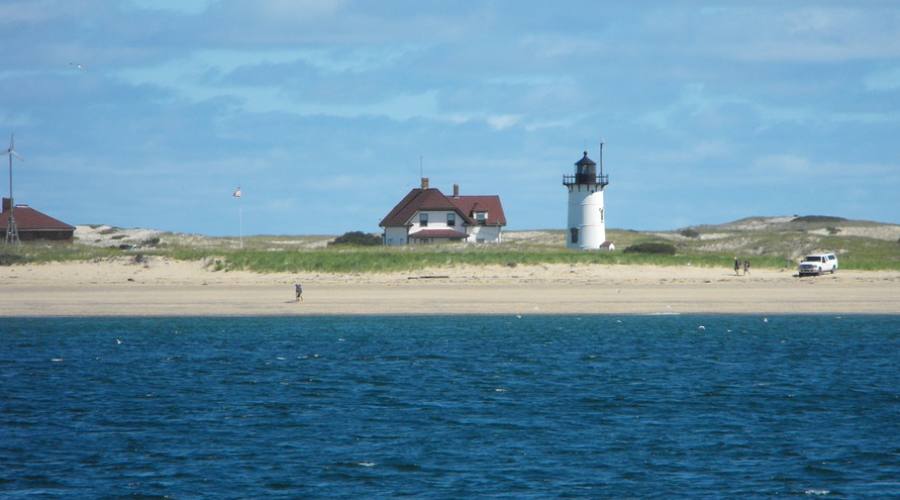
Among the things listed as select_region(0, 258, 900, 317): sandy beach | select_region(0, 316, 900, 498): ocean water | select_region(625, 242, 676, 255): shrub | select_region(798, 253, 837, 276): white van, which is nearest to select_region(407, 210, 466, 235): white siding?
select_region(625, 242, 676, 255): shrub

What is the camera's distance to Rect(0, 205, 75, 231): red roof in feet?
260

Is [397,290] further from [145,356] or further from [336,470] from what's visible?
[336,470]

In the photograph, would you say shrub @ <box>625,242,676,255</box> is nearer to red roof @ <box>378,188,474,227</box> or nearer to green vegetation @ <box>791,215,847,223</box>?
red roof @ <box>378,188,474,227</box>

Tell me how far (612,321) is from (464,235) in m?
33.3

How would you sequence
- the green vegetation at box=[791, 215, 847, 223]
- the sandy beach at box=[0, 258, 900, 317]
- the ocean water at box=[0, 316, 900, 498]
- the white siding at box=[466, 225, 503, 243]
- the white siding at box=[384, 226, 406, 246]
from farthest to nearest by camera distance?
the green vegetation at box=[791, 215, 847, 223] → the white siding at box=[466, 225, 503, 243] → the white siding at box=[384, 226, 406, 246] → the sandy beach at box=[0, 258, 900, 317] → the ocean water at box=[0, 316, 900, 498]

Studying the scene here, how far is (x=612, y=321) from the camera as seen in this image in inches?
1874

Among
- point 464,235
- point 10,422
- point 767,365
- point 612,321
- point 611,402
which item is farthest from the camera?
point 464,235

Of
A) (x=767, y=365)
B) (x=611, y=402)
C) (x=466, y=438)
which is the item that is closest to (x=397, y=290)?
(x=767, y=365)

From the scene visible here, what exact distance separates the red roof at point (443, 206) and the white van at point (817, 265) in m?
29.2

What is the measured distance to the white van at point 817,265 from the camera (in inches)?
2207

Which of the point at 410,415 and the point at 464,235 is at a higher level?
the point at 464,235

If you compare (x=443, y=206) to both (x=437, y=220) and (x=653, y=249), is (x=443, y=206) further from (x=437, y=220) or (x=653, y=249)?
(x=653, y=249)

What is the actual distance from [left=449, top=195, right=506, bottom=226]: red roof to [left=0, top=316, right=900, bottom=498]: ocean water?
132 feet

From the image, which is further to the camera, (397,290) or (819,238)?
(819,238)
